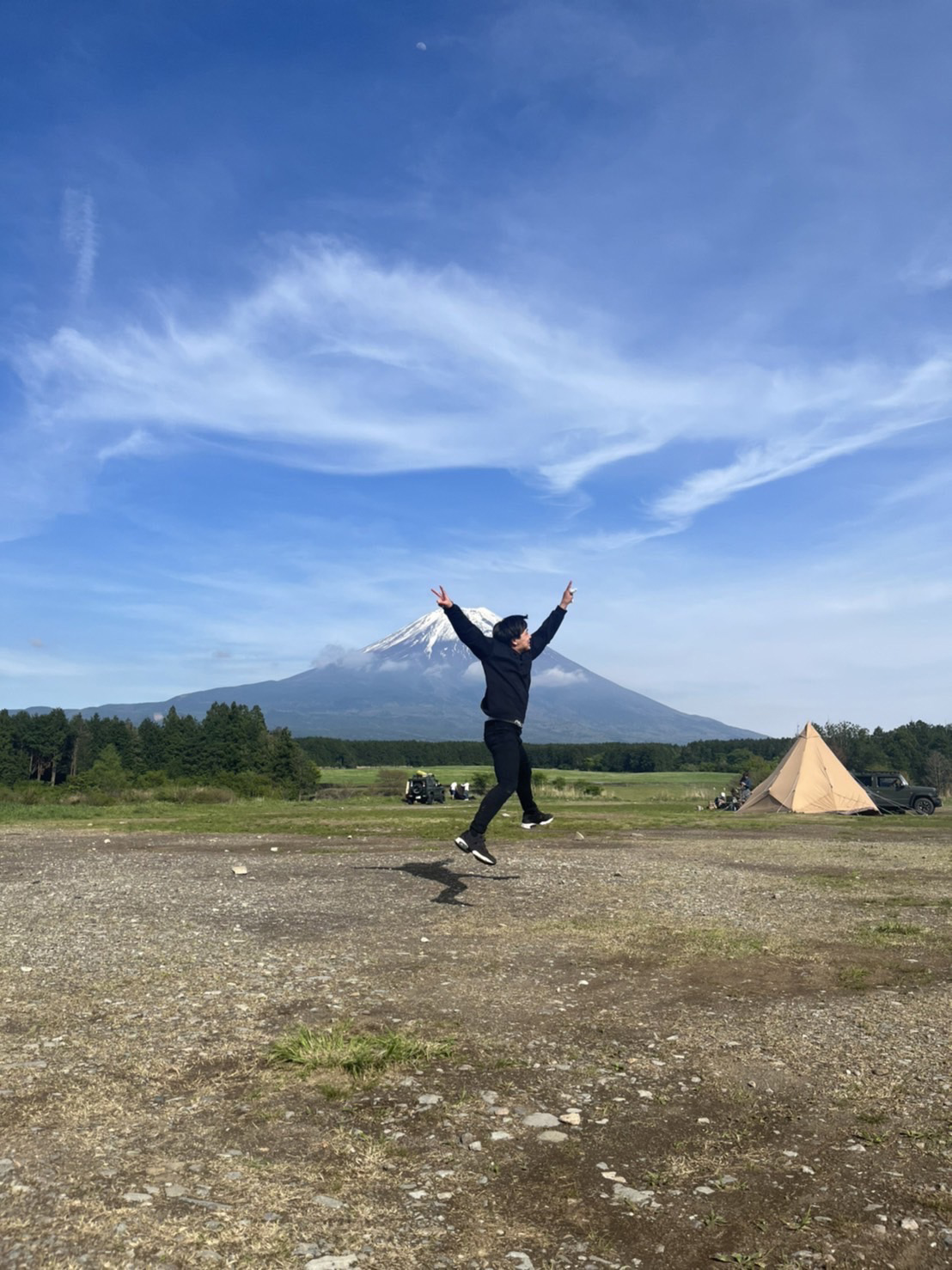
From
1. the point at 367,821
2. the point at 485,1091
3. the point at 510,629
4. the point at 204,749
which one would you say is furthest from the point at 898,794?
the point at 204,749

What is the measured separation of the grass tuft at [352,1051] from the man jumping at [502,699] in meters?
4.96

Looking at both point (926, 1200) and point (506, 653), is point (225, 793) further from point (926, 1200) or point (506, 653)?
point (926, 1200)

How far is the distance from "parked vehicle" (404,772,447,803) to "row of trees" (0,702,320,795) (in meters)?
38.9

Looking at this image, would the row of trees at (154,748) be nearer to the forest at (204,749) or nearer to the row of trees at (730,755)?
the forest at (204,749)

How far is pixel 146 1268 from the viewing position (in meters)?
3.09

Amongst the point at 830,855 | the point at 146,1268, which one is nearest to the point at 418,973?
the point at 146,1268

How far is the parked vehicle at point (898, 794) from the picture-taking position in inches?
1615

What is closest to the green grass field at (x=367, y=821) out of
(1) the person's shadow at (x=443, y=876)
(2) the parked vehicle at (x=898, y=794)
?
(2) the parked vehicle at (x=898, y=794)

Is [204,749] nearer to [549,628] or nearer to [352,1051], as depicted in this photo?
[549,628]

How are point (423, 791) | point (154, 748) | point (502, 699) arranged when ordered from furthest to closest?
point (154, 748)
point (423, 791)
point (502, 699)

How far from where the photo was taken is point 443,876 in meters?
13.5

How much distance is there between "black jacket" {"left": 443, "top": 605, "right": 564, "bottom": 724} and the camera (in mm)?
10758

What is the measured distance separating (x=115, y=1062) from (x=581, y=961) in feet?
13.4

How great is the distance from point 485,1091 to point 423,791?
54091 mm
